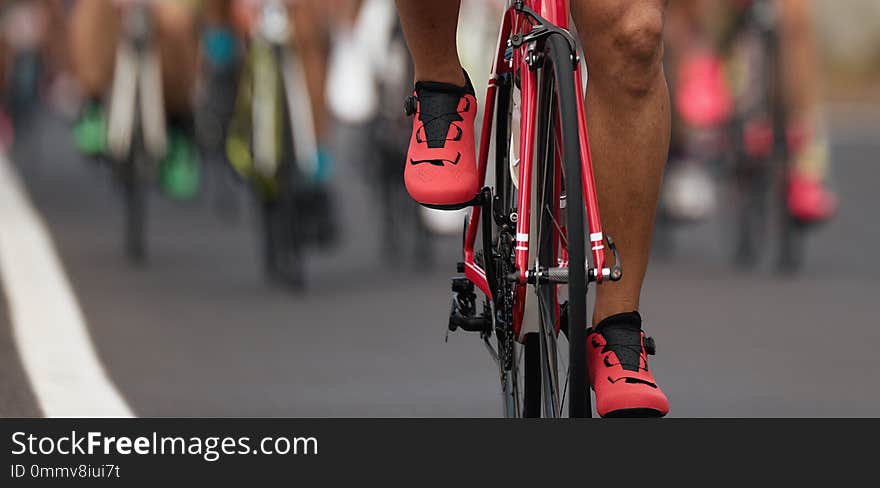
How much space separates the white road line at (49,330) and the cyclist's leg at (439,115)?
1274 mm

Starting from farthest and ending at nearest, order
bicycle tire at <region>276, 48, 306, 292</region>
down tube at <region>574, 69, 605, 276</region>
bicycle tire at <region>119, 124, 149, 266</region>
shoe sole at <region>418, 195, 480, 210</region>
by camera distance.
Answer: bicycle tire at <region>119, 124, 149, 266</region> → bicycle tire at <region>276, 48, 306, 292</region> → shoe sole at <region>418, 195, 480, 210</region> → down tube at <region>574, 69, 605, 276</region>

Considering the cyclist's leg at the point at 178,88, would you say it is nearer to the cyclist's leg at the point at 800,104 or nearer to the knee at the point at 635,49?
the cyclist's leg at the point at 800,104

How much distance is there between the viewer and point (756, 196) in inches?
444

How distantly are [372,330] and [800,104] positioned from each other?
353 cm

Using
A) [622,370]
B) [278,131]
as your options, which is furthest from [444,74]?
[278,131]

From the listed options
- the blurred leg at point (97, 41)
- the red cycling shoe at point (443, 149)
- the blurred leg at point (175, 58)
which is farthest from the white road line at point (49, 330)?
the red cycling shoe at point (443, 149)

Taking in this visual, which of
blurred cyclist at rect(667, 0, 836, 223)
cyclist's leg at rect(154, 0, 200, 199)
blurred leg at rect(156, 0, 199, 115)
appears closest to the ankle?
blurred cyclist at rect(667, 0, 836, 223)

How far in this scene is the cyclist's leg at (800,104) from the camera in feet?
35.1

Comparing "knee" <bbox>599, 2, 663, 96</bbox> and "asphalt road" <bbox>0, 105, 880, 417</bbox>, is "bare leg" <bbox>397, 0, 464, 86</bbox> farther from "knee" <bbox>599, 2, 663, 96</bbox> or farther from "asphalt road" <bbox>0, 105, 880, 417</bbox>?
"asphalt road" <bbox>0, 105, 880, 417</bbox>

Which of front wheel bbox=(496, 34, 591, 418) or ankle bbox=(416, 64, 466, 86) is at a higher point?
ankle bbox=(416, 64, 466, 86)

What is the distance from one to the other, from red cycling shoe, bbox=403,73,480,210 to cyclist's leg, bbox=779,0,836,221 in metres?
5.81

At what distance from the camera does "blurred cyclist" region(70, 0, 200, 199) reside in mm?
11812
